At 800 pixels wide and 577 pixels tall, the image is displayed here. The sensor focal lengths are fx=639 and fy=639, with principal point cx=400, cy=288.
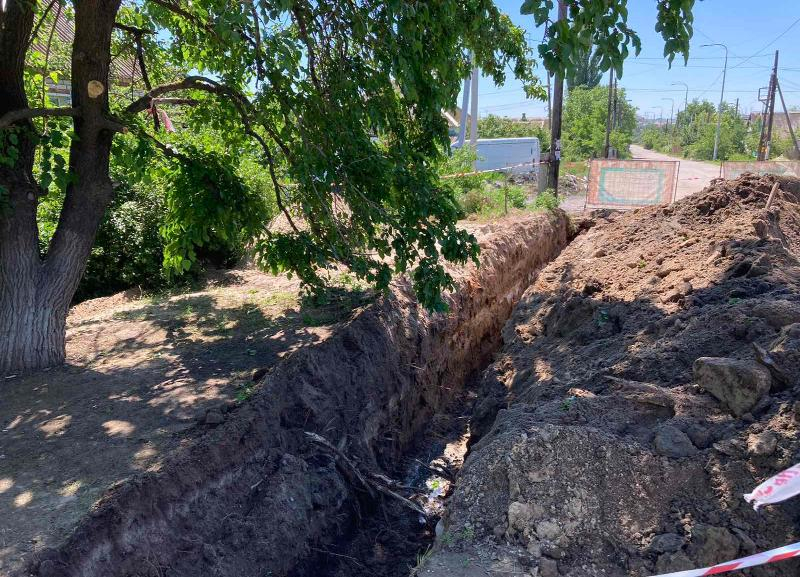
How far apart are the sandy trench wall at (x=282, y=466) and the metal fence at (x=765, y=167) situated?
1629cm

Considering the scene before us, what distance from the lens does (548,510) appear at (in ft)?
14.3

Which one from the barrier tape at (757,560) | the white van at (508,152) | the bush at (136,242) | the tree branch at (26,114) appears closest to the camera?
the barrier tape at (757,560)

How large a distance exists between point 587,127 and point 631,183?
31.2m

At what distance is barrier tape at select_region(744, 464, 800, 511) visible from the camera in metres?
3.69

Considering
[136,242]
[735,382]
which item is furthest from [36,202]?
[735,382]

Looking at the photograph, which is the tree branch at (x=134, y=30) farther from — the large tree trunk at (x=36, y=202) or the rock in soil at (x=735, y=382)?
the rock in soil at (x=735, y=382)

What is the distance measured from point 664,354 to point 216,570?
4.13 metres

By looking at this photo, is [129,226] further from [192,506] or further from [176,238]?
[192,506]

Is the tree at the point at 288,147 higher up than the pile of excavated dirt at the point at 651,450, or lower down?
higher up

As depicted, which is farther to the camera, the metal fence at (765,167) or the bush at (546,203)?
the metal fence at (765,167)

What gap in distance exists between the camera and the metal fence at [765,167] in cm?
2084

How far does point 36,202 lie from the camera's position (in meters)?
6.70

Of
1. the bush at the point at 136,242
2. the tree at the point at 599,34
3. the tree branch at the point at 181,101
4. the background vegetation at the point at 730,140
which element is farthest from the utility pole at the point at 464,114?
the background vegetation at the point at 730,140

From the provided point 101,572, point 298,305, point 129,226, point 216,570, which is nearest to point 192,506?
point 216,570
